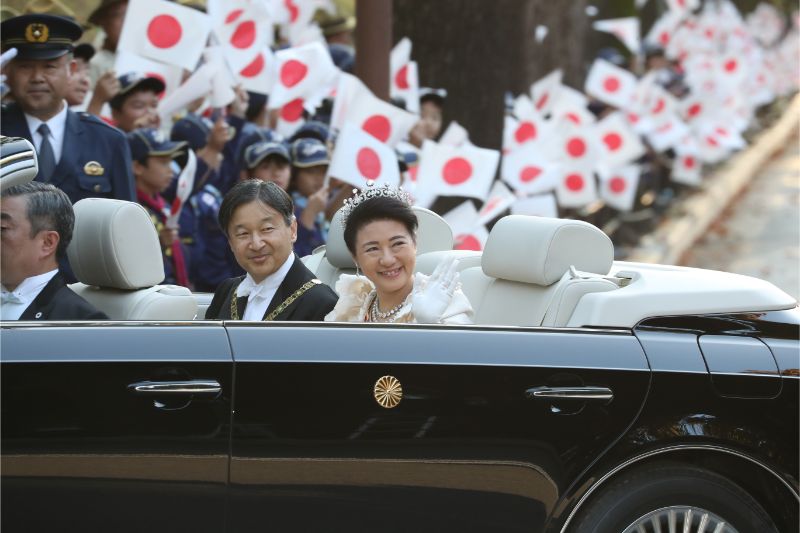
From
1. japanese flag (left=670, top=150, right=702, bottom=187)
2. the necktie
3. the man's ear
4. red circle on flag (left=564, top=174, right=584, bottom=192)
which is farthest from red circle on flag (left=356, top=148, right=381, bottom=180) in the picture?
japanese flag (left=670, top=150, right=702, bottom=187)

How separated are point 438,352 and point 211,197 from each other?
13.0ft

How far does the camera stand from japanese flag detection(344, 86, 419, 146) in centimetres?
773

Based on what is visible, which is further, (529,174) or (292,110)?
(529,174)

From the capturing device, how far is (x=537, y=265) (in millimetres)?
4539

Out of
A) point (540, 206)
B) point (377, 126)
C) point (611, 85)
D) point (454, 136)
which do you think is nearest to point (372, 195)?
point (377, 126)

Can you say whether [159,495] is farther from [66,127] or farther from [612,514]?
[66,127]

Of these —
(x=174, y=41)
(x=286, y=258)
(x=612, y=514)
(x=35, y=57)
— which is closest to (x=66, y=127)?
(x=35, y=57)

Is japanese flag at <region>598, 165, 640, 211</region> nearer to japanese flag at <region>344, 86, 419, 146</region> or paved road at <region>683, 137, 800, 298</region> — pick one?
paved road at <region>683, 137, 800, 298</region>

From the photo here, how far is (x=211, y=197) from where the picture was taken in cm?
748

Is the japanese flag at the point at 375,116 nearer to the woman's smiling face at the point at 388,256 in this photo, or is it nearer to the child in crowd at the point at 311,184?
the child in crowd at the point at 311,184

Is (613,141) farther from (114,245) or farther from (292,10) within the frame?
(114,245)

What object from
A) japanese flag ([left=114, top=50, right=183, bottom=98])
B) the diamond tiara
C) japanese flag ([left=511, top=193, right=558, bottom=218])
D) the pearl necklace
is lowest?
the pearl necklace

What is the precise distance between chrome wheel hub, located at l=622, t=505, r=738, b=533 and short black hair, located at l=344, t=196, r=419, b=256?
47.8 inches

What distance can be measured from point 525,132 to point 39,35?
491cm
